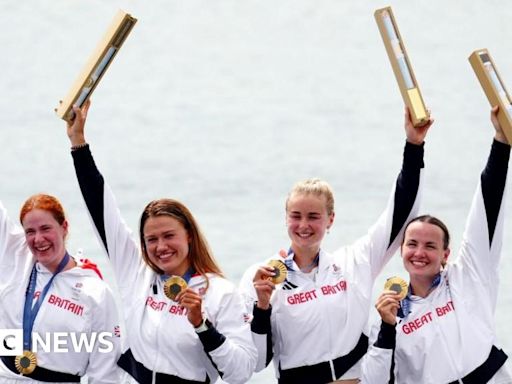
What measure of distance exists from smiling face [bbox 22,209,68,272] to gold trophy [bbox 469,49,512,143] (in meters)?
1.77

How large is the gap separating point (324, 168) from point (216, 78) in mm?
2987

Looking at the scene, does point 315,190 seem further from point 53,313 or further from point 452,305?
point 53,313

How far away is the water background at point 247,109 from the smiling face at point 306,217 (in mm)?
3222

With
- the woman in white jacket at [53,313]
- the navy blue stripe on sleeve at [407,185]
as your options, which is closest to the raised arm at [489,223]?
the navy blue stripe on sleeve at [407,185]

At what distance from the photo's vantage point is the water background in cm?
1173

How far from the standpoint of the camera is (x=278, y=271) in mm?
5867

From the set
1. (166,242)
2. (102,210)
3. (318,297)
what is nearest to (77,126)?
(102,210)

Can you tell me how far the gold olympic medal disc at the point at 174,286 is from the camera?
18.9 feet

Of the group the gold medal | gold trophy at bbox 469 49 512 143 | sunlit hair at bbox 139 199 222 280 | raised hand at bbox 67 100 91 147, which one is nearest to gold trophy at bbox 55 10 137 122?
raised hand at bbox 67 100 91 147

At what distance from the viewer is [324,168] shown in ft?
41.5

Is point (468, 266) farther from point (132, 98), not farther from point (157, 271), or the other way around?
point (132, 98)

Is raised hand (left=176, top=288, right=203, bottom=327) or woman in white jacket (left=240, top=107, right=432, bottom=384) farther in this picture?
woman in white jacket (left=240, top=107, right=432, bottom=384)

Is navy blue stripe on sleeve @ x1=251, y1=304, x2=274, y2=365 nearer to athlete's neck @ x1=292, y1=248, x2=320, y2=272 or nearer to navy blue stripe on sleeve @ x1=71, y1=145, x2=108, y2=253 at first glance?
athlete's neck @ x1=292, y1=248, x2=320, y2=272

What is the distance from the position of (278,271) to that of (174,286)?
0.41 metres
